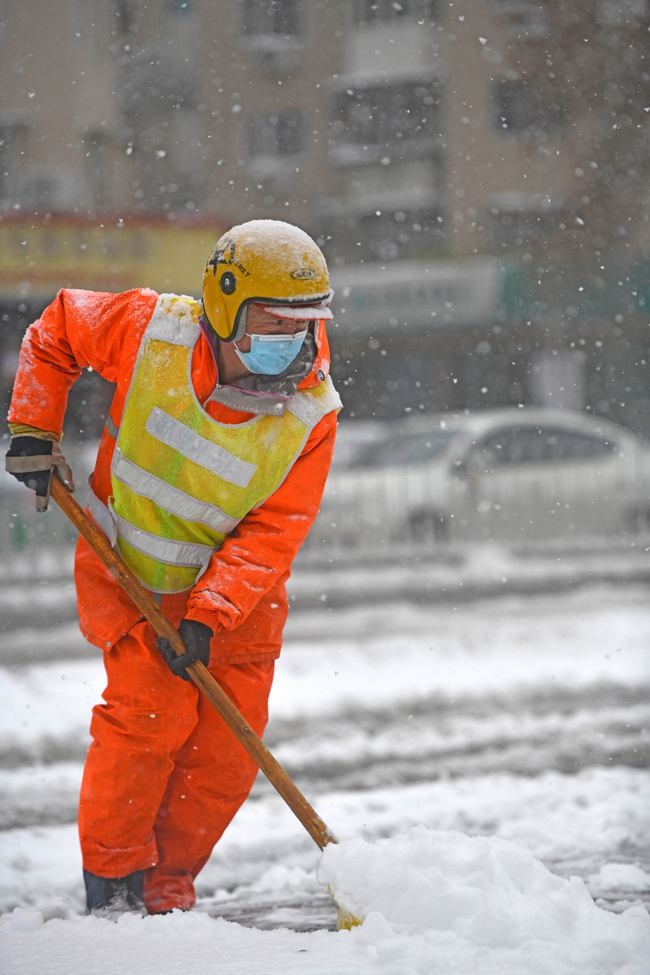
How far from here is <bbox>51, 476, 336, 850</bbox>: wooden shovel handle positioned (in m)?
2.99

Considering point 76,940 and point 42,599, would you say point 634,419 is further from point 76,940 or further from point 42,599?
point 76,940

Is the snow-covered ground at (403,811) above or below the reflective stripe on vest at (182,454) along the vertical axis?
below

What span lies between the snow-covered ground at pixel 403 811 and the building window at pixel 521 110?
15190 mm

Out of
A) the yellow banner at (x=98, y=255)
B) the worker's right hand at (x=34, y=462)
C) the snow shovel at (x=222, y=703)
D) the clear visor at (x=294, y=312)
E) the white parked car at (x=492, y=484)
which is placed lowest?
the white parked car at (x=492, y=484)

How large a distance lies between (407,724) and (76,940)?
3225 mm

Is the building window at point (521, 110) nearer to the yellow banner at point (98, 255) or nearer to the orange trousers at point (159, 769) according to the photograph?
the yellow banner at point (98, 255)

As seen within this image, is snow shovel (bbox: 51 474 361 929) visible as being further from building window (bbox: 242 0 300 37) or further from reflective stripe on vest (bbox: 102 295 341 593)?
building window (bbox: 242 0 300 37)

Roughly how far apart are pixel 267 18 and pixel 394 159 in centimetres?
348

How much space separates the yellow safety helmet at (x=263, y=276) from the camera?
9.50ft

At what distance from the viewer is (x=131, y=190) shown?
22.4 meters

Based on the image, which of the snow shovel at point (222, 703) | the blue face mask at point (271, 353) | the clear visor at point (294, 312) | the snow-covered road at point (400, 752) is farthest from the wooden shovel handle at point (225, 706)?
the clear visor at point (294, 312)

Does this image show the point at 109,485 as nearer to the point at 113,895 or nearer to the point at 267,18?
the point at 113,895

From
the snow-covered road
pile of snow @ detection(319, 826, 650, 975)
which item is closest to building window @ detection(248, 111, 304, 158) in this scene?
the snow-covered road

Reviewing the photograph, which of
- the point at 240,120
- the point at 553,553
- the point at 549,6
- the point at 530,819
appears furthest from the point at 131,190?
the point at 530,819
